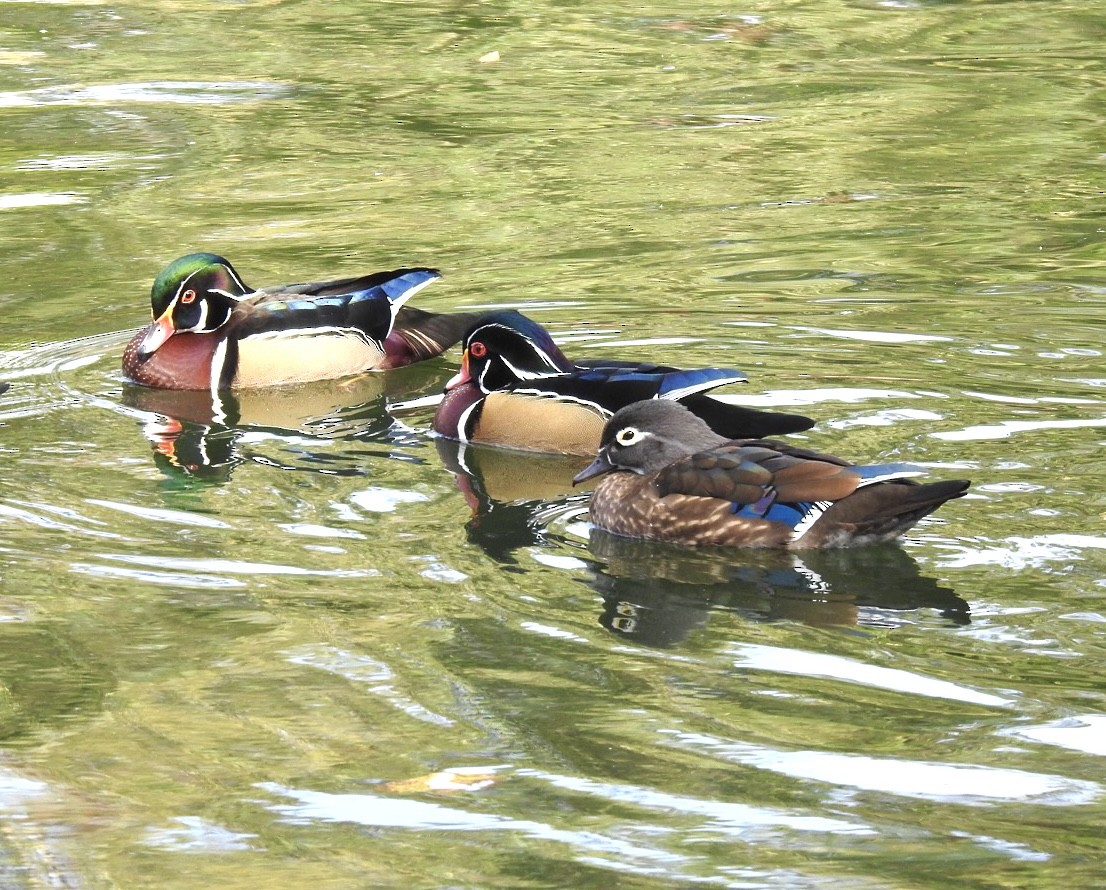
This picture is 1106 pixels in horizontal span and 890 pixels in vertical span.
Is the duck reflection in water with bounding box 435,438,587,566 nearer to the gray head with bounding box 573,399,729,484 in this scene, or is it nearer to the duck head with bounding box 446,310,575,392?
the duck head with bounding box 446,310,575,392

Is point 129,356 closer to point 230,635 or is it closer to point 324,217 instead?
point 324,217

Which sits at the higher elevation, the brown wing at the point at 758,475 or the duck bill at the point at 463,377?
the brown wing at the point at 758,475

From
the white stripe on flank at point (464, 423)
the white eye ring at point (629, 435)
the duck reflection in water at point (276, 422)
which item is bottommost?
the duck reflection in water at point (276, 422)

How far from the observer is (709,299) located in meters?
10.9

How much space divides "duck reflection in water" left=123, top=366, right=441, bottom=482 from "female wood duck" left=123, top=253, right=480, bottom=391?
0.08 m

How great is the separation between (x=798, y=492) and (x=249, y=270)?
5.88 m

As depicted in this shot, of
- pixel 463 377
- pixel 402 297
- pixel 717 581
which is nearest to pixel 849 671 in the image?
pixel 717 581

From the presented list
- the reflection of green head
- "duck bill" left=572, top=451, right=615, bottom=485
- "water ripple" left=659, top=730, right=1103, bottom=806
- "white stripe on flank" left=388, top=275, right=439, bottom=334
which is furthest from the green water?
the reflection of green head

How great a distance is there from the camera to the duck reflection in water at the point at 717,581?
6.56 meters

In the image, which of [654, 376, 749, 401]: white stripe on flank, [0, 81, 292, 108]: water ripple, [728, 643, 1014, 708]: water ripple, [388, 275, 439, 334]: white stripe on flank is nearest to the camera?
[728, 643, 1014, 708]: water ripple

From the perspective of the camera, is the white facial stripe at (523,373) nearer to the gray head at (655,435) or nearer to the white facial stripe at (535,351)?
the white facial stripe at (535,351)

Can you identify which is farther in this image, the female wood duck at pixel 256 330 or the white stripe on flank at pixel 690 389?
the female wood duck at pixel 256 330

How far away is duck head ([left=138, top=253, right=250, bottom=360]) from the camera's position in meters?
10.5

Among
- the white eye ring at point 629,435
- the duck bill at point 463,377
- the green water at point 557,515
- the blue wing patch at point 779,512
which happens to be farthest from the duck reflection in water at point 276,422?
the blue wing patch at point 779,512
